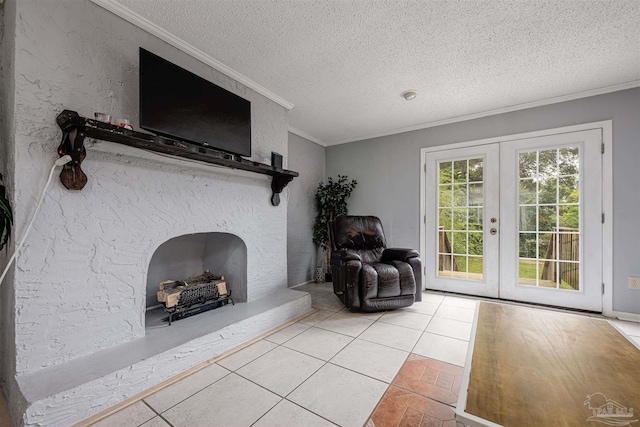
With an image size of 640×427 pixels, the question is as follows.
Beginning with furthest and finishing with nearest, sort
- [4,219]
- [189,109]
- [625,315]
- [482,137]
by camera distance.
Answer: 1. [482,137]
2. [625,315]
3. [189,109]
4. [4,219]

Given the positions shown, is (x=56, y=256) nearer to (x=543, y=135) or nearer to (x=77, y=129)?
(x=77, y=129)

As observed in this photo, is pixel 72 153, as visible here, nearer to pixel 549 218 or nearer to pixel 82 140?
pixel 82 140

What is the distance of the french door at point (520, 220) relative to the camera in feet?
9.04

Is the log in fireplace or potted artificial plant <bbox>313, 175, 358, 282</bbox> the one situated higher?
potted artificial plant <bbox>313, 175, 358, 282</bbox>

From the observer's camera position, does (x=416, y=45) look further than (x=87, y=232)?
Yes

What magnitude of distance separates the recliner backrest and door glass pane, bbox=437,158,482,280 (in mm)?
907

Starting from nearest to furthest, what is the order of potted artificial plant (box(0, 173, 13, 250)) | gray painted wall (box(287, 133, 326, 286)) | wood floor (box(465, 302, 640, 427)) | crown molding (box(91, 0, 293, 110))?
1. wood floor (box(465, 302, 640, 427))
2. potted artificial plant (box(0, 173, 13, 250))
3. crown molding (box(91, 0, 293, 110))
4. gray painted wall (box(287, 133, 326, 286))

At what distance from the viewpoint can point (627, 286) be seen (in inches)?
101

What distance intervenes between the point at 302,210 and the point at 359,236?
1098 millimetres

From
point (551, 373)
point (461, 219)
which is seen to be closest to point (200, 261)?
point (551, 373)

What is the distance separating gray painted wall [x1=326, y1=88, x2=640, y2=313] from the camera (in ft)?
8.36

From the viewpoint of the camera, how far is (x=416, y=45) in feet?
6.62

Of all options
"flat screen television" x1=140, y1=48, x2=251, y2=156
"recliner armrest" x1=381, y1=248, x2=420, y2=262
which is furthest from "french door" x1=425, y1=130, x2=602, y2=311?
"flat screen television" x1=140, y1=48, x2=251, y2=156

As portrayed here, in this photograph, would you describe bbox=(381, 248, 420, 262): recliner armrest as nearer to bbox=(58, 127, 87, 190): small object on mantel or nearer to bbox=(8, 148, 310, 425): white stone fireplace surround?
bbox=(8, 148, 310, 425): white stone fireplace surround
